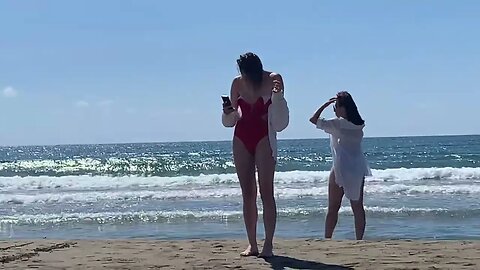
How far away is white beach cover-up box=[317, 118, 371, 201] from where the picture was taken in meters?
6.42

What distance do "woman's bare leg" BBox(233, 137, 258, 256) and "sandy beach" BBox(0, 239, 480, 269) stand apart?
217mm

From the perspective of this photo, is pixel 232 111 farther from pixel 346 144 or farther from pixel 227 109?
pixel 346 144

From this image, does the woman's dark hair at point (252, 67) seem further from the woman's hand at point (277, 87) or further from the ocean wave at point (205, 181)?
the ocean wave at point (205, 181)

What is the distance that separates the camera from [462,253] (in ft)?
18.2

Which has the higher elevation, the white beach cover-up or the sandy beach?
the white beach cover-up

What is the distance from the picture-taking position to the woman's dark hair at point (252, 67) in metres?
5.14

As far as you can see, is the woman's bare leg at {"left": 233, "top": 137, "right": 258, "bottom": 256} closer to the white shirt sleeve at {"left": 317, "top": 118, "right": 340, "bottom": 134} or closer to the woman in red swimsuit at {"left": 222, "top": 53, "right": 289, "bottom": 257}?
the woman in red swimsuit at {"left": 222, "top": 53, "right": 289, "bottom": 257}

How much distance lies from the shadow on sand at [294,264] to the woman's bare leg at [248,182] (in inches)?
11.3

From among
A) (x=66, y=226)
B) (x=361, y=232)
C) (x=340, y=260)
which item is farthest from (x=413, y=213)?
(x=340, y=260)

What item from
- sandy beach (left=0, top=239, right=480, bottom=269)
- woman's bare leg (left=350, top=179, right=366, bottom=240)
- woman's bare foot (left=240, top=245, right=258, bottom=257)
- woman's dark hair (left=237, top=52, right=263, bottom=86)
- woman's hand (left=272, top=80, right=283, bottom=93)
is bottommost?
sandy beach (left=0, top=239, right=480, bottom=269)

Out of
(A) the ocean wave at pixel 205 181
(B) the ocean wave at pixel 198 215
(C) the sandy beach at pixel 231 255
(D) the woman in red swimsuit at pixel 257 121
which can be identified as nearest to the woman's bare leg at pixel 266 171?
(D) the woman in red swimsuit at pixel 257 121

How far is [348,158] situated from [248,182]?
1.48 metres

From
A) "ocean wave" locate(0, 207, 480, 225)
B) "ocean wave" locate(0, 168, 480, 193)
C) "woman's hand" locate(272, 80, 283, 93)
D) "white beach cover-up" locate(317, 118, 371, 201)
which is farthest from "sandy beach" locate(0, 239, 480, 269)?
"ocean wave" locate(0, 168, 480, 193)

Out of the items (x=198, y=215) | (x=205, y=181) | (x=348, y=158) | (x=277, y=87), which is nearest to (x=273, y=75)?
(x=277, y=87)
